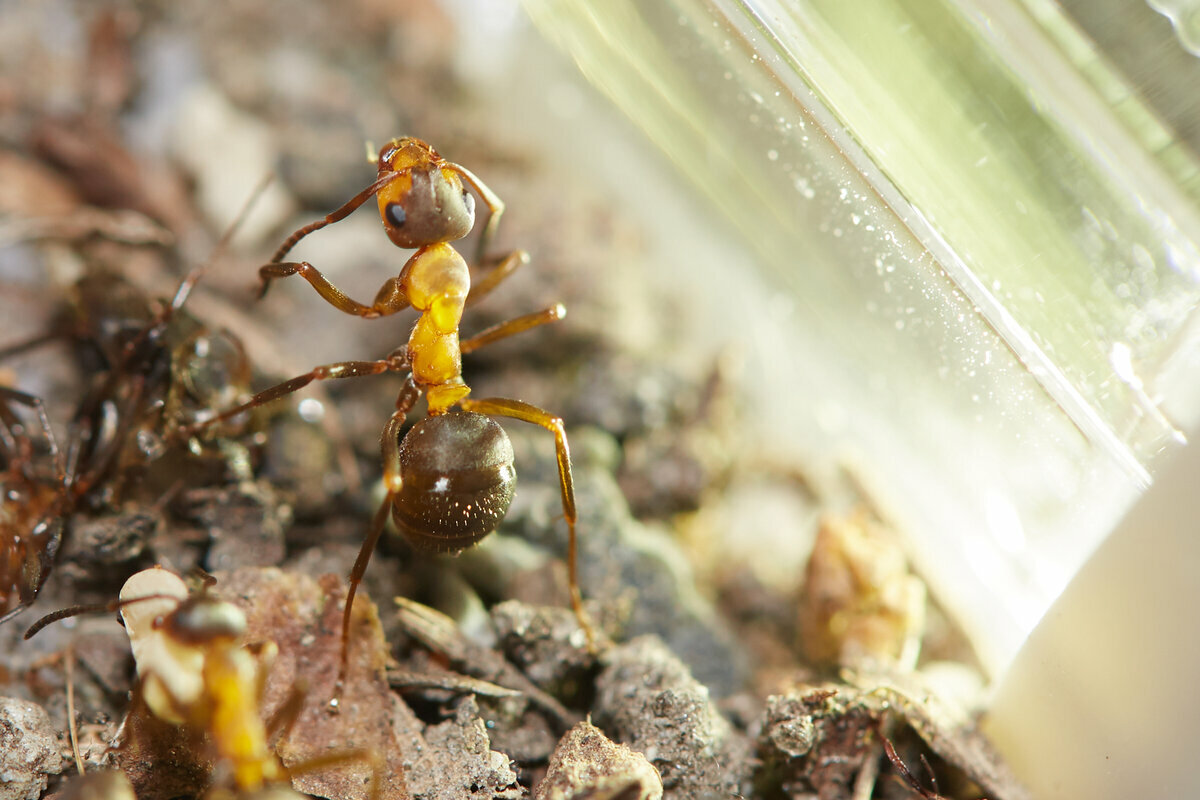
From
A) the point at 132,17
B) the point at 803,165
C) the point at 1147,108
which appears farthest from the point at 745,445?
the point at 132,17

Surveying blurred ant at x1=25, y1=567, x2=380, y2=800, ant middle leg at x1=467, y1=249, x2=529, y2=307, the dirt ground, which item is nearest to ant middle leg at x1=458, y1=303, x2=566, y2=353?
ant middle leg at x1=467, y1=249, x2=529, y2=307

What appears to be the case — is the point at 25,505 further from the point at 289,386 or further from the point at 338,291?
the point at 338,291

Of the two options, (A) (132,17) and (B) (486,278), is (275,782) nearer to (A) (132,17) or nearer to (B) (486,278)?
(B) (486,278)

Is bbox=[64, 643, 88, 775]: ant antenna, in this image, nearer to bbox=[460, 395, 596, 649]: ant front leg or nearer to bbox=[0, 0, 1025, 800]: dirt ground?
bbox=[0, 0, 1025, 800]: dirt ground

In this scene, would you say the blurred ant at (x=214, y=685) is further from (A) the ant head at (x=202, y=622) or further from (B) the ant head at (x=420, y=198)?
(B) the ant head at (x=420, y=198)

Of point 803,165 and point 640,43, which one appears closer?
point 803,165

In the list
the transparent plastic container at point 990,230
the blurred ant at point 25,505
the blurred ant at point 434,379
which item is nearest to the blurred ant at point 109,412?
the blurred ant at point 25,505
